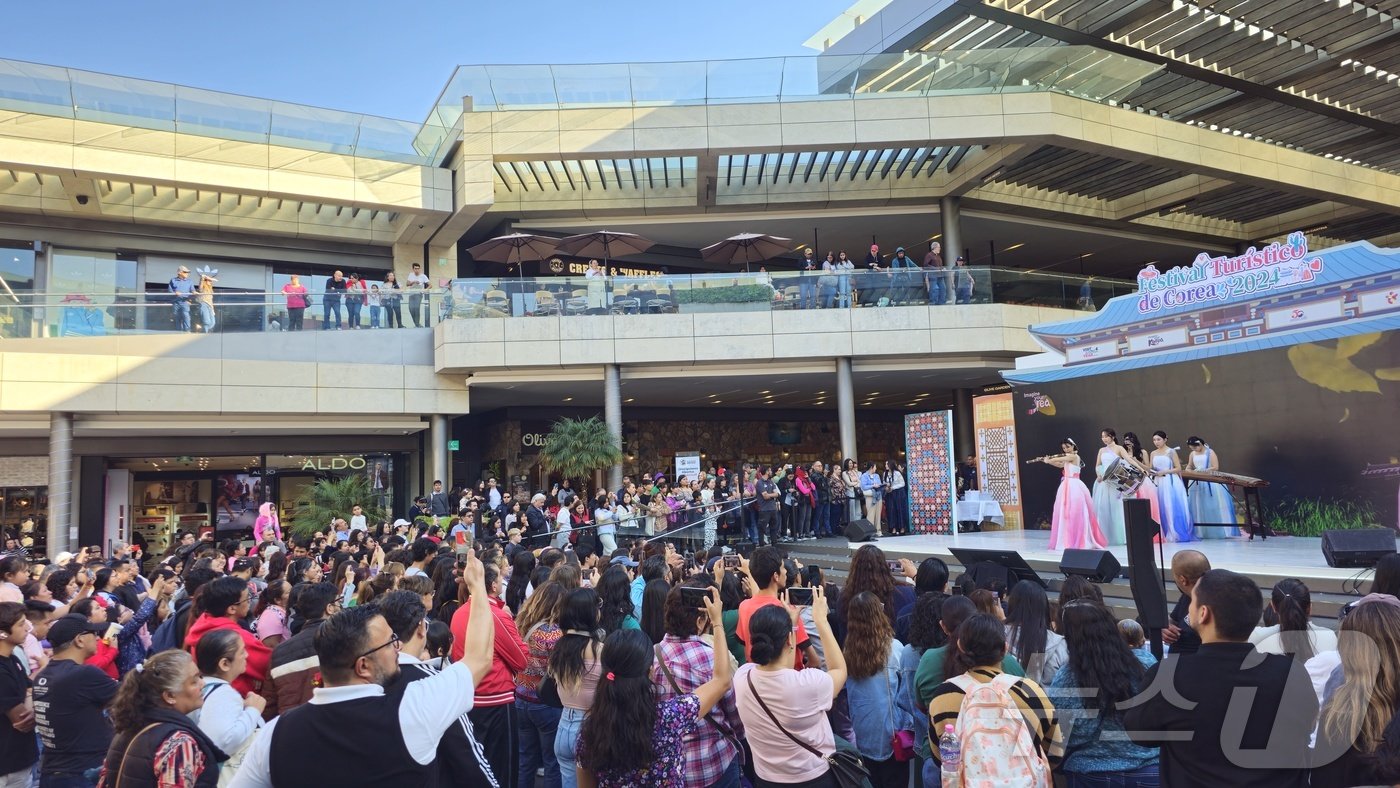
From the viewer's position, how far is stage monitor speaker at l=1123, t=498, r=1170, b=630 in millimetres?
5168

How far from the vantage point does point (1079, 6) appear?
1825cm

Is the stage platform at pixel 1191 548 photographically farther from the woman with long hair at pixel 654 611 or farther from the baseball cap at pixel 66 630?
the baseball cap at pixel 66 630

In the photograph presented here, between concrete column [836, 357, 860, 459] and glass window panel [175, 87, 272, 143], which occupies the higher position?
glass window panel [175, 87, 272, 143]

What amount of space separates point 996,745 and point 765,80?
20679 mm

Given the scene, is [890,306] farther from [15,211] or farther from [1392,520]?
[15,211]

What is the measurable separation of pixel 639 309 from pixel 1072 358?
29.9 feet

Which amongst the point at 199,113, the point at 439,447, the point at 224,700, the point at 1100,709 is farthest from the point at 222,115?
the point at 1100,709

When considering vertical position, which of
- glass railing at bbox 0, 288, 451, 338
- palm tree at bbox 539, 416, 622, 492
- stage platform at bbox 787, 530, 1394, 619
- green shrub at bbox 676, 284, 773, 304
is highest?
green shrub at bbox 676, 284, 773, 304

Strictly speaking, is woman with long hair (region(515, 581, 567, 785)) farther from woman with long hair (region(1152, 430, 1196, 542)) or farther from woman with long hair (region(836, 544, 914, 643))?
woman with long hair (region(1152, 430, 1196, 542))

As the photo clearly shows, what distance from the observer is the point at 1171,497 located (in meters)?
13.7

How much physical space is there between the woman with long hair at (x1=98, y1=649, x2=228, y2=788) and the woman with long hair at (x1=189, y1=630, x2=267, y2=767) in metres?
0.06

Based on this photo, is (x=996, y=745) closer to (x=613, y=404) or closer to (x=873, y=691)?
(x=873, y=691)

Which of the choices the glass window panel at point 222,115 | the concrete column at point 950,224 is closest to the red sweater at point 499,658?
the glass window panel at point 222,115

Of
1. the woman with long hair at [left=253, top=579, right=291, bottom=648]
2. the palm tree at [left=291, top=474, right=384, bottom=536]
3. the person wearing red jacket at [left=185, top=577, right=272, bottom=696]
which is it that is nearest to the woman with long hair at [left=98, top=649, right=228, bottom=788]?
the person wearing red jacket at [left=185, top=577, right=272, bottom=696]
